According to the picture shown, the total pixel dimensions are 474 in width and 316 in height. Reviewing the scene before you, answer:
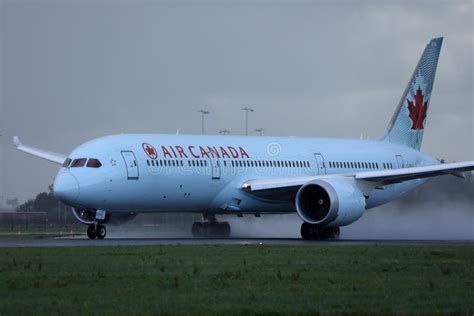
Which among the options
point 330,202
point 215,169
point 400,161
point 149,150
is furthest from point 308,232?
point 400,161

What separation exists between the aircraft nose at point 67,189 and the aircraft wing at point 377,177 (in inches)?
371

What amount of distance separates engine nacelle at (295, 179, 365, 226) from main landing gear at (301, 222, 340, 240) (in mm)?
644

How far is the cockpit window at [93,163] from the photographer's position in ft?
152

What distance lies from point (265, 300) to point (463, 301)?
3.73 metres

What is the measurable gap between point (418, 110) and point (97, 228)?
23.7m

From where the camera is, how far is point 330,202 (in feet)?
155

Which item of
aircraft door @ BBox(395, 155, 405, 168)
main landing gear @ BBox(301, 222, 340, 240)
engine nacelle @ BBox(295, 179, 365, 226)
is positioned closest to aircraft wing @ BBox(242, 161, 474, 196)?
engine nacelle @ BBox(295, 179, 365, 226)

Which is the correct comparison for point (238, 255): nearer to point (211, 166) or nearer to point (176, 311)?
point (176, 311)

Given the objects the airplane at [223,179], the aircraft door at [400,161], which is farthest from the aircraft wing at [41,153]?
the aircraft door at [400,161]

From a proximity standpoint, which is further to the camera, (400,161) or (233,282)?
(400,161)

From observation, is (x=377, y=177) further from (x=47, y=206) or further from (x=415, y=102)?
(x=47, y=206)

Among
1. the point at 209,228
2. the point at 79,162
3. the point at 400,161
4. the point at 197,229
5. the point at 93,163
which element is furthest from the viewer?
the point at 400,161

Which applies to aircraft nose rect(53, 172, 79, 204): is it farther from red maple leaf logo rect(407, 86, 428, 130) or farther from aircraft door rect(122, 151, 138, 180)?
red maple leaf logo rect(407, 86, 428, 130)

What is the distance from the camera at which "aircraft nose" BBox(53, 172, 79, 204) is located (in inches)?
1785
